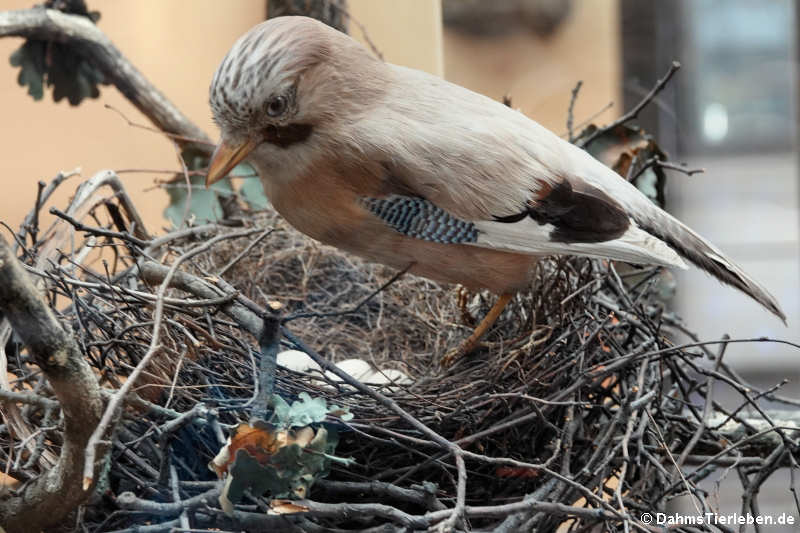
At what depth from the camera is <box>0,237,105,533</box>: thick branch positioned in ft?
2.01

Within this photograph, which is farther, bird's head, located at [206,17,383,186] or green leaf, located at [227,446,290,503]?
bird's head, located at [206,17,383,186]

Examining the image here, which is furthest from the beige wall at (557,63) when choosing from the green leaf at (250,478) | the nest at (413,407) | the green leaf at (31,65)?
the green leaf at (250,478)

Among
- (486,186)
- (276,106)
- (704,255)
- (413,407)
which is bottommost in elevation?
(413,407)

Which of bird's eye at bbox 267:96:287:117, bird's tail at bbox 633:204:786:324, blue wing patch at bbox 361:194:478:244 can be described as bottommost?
bird's tail at bbox 633:204:786:324

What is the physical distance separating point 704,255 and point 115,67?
3.11 feet

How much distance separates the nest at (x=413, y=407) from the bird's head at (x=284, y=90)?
3.9 inches

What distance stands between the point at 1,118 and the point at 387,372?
0.65 m

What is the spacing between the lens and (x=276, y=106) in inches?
36.1

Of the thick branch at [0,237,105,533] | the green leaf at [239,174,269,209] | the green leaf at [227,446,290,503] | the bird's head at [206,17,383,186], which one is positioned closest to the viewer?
the thick branch at [0,237,105,533]

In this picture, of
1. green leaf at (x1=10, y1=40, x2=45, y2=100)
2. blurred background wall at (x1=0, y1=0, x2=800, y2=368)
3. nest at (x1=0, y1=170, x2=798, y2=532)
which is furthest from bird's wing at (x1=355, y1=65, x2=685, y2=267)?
green leaf at (x1=10, y1=40, x2=45, y2=100)

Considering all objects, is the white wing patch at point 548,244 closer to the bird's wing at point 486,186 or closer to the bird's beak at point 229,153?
the bird's wing at point 486,186

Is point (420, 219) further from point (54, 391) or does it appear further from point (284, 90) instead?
point (54, 391)

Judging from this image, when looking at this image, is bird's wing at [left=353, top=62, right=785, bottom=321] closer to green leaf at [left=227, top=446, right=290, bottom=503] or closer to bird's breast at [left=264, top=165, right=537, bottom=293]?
bird's breast at [left=264, top=165, right=537, bottom=293]

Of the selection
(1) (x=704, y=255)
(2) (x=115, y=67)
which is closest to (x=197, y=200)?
(2) (x=115, y=67)
